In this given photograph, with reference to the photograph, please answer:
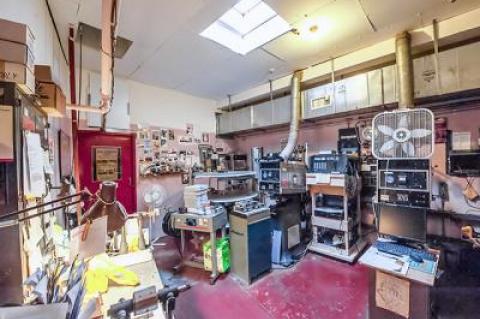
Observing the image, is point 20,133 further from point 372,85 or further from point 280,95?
point 280,95

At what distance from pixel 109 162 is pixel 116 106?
926mm

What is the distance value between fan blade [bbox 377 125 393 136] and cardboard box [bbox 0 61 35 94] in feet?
8.61

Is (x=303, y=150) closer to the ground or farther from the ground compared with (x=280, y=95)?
closer to the ground

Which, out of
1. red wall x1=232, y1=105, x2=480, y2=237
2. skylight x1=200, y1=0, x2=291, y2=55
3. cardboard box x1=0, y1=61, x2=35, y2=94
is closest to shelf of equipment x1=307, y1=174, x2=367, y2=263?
red wall x1=232, y1=105, x2=480, y2=237

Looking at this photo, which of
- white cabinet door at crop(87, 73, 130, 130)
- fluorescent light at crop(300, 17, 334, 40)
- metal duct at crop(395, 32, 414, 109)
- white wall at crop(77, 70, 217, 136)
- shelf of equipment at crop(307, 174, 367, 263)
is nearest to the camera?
fluorescent light at crop(300, 17, 334, 40)

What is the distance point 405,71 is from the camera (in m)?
2.56

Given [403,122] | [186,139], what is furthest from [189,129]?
[403,122]

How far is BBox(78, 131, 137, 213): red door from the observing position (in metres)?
3.43

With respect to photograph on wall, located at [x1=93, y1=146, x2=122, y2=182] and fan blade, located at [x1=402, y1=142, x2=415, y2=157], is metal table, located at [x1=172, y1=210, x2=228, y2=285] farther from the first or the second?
fan blade, located at [x1=402, y1=142, x2=415, y2=157]

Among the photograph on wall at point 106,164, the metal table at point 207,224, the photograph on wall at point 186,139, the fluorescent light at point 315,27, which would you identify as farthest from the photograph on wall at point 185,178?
the fluorescent light at point 315,27

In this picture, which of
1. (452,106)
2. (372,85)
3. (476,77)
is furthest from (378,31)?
(452,106)

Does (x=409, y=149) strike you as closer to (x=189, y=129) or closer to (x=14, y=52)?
(x=14, y=52)

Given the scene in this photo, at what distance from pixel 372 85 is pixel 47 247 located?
11.8 ft

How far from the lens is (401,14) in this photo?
7.44ft
